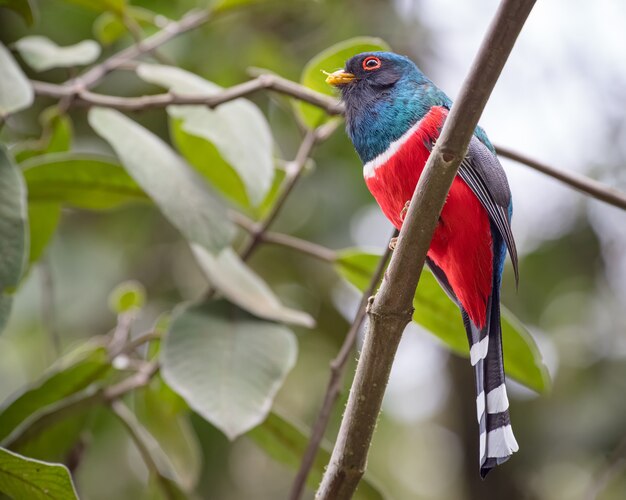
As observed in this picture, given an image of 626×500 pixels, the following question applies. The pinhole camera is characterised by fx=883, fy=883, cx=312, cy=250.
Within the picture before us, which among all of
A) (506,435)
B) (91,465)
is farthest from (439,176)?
(91,465)

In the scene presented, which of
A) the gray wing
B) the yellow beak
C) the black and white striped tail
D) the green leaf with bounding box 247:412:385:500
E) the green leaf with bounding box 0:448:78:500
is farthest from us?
the green leaf with bounding box 247:412:385:500

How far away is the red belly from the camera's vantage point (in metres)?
2.19

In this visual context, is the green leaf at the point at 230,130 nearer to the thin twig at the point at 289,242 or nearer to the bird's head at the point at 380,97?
the thin twig at the point at 289,242

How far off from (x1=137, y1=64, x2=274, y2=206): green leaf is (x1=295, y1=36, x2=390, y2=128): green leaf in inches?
6.1

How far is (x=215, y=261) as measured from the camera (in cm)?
287

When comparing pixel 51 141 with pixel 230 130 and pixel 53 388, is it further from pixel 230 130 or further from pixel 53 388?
pixel 53 388

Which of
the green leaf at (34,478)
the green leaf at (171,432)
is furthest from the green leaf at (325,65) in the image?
the green leaf at (34,478)

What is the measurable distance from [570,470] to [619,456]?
2303mm

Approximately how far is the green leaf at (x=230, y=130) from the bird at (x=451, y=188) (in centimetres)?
40

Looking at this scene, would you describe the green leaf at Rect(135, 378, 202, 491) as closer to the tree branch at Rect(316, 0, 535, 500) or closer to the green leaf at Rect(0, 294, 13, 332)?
the green leaf at Rect(0, 294, 13, 332)

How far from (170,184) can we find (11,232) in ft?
1.63

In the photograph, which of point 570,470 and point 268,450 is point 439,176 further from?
point 570,470

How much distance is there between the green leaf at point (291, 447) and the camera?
2.80 meters

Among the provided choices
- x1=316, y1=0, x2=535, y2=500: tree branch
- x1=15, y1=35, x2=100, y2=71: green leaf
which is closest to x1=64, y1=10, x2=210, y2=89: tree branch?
x1=15, y1=35, x2=100, y2=71: green leaf
